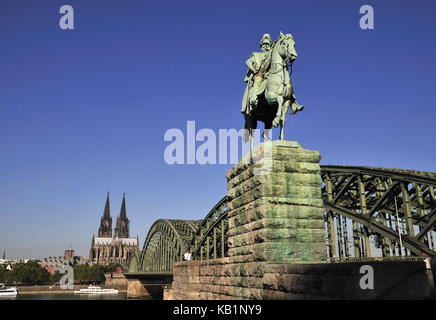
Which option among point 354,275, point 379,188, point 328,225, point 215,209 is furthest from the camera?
point 215,209

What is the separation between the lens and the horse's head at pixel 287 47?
11609mm

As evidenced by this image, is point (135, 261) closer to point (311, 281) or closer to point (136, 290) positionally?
point (136, 290)

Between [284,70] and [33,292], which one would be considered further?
[33,292]

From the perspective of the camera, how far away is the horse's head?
457 inches

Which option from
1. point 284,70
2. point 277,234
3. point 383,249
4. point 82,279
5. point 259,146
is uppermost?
point 284,70

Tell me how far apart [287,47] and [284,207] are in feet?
17.2

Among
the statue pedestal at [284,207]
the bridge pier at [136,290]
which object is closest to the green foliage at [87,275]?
the bridge pier at [136,290]

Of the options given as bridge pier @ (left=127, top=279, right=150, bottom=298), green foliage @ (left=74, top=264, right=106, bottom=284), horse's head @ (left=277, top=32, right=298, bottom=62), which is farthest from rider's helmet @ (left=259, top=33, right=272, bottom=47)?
green foliage @ (left=74, top=264, right=106, bottom=284)

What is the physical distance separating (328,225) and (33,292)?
111875mm

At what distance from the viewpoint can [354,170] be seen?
31.5 m

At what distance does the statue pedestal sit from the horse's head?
288 centimetres

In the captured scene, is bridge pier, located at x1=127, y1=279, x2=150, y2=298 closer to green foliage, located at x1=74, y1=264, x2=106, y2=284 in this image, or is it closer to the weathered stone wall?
green foliage, located at x1=74, y1=264, x2=106, y2=284
